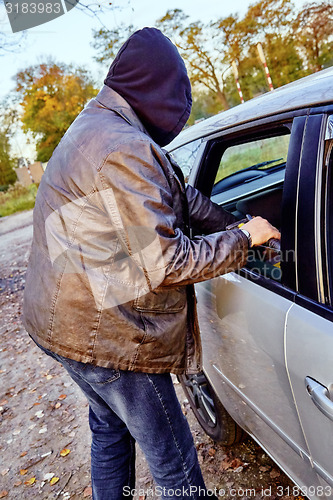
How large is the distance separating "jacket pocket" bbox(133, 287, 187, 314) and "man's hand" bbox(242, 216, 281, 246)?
0.33 m

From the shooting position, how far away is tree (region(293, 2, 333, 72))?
1814 centimetres

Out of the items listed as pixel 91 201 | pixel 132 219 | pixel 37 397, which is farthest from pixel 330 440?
pixel 37 397

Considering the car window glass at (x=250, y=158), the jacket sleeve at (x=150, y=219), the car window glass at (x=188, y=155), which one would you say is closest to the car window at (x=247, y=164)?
the car window glass at (x=250, y=158)

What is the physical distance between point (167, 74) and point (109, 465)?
1.63 metres

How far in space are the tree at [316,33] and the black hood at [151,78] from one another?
65.3 ft

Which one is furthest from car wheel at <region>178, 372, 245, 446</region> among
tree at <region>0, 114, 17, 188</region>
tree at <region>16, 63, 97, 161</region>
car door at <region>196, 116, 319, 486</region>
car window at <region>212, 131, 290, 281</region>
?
tree at <region>0, 114, 17, 188</region>

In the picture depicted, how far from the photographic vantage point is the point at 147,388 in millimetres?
1531

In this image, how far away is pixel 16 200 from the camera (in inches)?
977

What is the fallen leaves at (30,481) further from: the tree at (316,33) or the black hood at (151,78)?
the tree at (316,33)

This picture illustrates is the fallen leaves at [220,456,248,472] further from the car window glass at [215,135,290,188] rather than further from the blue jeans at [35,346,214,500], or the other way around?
the car window glass at [215,135,290,188]

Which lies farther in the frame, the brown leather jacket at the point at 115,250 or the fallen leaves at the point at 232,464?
the fallen leaves at the point at 232,464

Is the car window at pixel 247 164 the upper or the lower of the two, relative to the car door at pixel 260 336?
upper

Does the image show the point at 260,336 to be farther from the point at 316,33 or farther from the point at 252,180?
the point at 316,33

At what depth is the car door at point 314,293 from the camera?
4.09 ft
